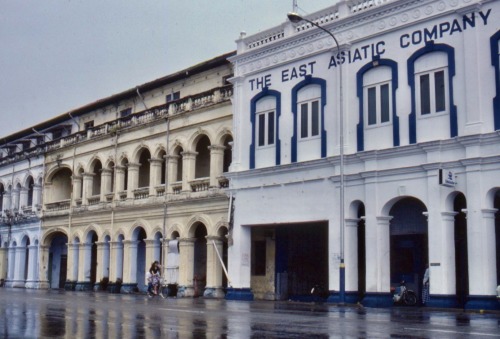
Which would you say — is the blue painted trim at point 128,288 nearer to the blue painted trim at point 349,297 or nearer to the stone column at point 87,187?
the stone column at point 87,187

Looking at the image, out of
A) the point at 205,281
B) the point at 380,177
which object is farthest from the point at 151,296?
the point at 380,177

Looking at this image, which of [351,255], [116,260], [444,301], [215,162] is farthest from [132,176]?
[444,301]

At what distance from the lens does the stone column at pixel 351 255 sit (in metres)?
23.8

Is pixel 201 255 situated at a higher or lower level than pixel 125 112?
lower

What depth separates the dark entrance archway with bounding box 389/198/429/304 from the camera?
24047 millimetres

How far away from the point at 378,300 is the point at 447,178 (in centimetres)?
474

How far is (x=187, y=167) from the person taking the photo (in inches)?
1261

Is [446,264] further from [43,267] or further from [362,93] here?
[43,267]

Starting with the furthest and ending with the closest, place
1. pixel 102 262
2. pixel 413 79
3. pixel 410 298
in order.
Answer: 1. pixel 102 262
2. pixel 410 298
3. pixel 413 79

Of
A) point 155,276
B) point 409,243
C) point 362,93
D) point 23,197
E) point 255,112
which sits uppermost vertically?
point 255,112

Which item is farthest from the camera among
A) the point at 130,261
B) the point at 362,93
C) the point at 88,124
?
the point at 88,124

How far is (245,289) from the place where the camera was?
90.3 feet

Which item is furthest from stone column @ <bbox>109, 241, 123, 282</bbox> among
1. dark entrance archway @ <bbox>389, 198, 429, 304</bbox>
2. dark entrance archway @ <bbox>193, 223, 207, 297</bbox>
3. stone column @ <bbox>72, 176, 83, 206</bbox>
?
dark entrance archway @ <bbox>389, 198, 429, 304</bbox>

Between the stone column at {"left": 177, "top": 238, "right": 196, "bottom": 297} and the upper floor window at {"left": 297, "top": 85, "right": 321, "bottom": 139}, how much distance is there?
8.56 metres
